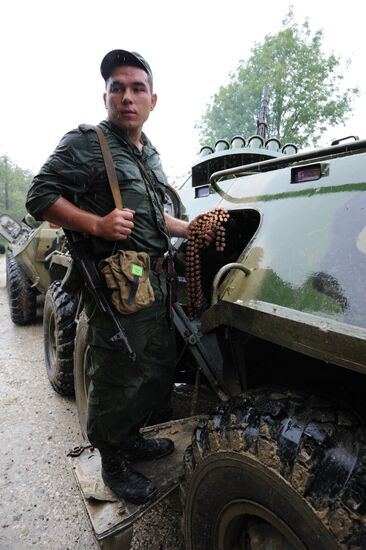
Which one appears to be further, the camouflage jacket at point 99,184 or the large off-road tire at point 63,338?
the large off-road tire at point 63,338

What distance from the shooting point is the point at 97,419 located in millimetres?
1834

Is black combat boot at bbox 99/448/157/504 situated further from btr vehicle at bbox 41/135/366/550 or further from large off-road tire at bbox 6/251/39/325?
large off-road tire at bbox 6/251/39/325

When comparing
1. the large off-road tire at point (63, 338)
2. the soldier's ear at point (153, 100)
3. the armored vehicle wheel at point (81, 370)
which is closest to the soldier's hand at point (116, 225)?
the soldier's ear at point (153, 100)

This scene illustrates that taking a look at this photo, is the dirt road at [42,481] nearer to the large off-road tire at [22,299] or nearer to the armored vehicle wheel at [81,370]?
the armored vehicle wheel at [81,370]

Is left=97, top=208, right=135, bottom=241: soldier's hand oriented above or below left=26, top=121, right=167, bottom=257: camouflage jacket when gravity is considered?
below

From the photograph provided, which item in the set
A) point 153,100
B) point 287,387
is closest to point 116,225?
point 153,100

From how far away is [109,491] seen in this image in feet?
6.20

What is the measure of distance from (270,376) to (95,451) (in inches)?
41.6

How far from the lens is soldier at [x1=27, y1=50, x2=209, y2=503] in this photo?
1629mm

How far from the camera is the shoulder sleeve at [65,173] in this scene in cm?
161

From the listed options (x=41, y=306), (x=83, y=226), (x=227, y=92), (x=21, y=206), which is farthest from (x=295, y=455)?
(x=21, y=206)

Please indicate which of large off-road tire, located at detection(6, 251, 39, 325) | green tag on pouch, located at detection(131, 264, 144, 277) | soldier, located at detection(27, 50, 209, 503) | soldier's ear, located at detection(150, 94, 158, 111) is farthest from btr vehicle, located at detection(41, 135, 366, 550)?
large off-road tire, located at detection(6, 251, 39, 325)

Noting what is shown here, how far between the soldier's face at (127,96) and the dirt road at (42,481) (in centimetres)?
202

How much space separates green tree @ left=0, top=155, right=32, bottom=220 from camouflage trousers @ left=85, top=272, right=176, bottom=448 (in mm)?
35117
